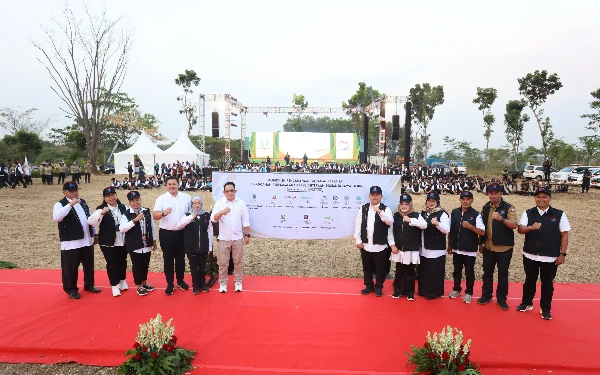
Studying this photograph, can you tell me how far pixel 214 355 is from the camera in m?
3.02

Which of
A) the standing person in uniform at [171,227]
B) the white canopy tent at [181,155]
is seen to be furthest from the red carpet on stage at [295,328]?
the white canopy tent at [181,155]

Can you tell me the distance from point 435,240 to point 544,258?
→ 3.63ft

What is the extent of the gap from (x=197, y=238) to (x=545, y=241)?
13.2 feet

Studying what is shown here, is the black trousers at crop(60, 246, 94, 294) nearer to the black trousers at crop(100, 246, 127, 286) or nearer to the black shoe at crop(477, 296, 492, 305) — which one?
the black trousers at crop(100, 246, 127, 286)

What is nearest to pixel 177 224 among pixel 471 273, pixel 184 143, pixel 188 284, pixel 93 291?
pixel 188 284

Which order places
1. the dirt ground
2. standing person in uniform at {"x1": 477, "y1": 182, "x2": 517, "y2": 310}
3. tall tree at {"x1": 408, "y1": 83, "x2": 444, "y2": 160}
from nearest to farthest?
standing person in uniform at {"x1": 477, "y1": 182, "x2": 517, "y2": 310} → the dirt ground → tall tree at {"x1": 408, "y1": 83, "x2": 444, "y2": 160}

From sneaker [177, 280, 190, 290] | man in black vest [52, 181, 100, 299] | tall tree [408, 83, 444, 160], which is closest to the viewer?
man in black vest [52, 181, 100, 299]

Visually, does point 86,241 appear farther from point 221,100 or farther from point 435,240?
point 221,100

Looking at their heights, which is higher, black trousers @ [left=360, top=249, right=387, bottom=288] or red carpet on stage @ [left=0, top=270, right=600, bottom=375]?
black trousers @ [left=360, top=249, right=387, bottom=288]

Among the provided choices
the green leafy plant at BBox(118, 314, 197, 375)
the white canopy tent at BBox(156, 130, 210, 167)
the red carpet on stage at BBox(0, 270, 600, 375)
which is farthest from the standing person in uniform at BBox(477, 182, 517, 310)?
the white canopy tent at BBox(156, 130, 210, 167)

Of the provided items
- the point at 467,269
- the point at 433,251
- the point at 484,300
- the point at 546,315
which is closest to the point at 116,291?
the point at 433,251

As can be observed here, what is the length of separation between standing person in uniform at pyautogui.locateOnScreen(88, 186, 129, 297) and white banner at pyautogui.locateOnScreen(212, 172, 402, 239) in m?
1.54

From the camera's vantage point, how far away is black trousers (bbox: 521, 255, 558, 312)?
145 inches

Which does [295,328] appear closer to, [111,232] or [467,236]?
[467,236]
